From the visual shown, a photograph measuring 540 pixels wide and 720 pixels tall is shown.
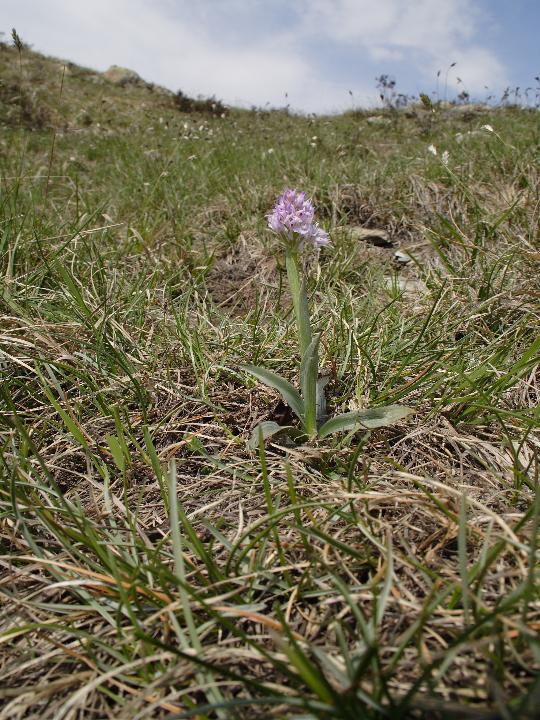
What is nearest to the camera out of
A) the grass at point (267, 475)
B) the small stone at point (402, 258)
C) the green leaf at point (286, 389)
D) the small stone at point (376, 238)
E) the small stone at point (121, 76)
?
the grass at point (267, 475)

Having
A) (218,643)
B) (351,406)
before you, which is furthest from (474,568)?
(351,406)

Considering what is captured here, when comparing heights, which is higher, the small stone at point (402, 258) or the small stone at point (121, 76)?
the small stone at point (121, 76)

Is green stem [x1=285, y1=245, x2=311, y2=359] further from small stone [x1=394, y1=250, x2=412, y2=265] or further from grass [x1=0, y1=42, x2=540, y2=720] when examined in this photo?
small stone [x1=394, y1=250, x2=412, y2=265]

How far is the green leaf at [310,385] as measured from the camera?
1.38 metres

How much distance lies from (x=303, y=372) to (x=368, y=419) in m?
0.23

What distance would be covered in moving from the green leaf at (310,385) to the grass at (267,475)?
7cm

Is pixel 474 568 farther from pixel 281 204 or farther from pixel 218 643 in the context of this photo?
pixel 281 204

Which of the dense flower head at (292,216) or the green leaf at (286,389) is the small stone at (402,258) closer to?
the dense flower head at (292,216)

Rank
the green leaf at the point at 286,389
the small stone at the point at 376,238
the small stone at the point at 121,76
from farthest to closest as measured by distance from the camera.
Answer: the small stone at the point at 121,76, the small stone at the point at 376,238, the green leaf at the point at 286,389

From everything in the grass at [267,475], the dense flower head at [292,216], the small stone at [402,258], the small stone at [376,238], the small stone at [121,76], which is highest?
the small stone at [121,76]

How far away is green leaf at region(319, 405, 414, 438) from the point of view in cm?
137

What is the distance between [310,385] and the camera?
1418 mm

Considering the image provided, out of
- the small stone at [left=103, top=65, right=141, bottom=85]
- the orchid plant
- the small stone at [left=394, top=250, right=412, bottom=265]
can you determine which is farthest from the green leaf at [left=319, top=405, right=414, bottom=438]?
the small stone at [left=103, top=65, right=141, bottom=85]

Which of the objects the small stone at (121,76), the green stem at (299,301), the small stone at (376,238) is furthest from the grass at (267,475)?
the small stone at (121,76)
